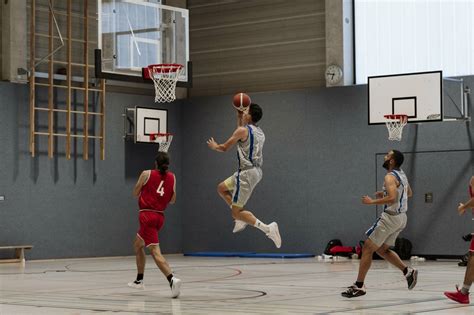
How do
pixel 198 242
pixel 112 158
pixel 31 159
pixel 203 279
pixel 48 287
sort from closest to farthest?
pixel 48 287 → pixel 203 279 → pixel 31 159 → pixel 112 158 → pixel 198 242

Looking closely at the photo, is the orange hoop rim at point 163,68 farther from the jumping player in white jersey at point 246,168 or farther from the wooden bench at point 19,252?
the jumping player in white jersey at point 246,168

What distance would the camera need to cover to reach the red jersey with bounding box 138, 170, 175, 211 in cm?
1288

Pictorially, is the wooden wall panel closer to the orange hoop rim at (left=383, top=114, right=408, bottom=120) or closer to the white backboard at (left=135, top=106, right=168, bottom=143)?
the white backboard at (left=135, top=106, right=168, bottom=143)

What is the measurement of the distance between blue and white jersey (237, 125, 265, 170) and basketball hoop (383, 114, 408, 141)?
388 inches

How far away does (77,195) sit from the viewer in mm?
24062

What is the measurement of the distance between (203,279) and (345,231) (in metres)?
8.58

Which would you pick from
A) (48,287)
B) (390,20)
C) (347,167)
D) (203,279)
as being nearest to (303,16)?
(390,20)

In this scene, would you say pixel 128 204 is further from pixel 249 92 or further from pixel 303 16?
pixel 303 16

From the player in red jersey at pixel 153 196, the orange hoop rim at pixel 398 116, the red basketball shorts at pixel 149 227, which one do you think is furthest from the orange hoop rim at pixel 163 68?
the red basketball shorts at pixel 149 227

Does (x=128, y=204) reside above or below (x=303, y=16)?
below

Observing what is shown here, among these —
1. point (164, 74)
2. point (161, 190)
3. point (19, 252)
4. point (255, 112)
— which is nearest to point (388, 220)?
point (255, 112)

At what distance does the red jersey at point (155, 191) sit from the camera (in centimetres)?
1288

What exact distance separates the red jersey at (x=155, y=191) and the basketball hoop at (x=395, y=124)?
1017cm

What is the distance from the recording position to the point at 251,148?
12.5m
